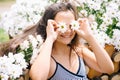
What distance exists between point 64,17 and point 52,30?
118mm

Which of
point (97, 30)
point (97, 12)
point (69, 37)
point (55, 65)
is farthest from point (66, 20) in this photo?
point (97, 12)

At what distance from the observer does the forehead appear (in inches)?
99.6

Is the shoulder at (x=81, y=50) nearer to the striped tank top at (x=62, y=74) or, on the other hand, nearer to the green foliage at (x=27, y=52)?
the striped tank top at (x=62, y=74)

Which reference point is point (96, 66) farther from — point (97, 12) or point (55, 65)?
point (97, 12)

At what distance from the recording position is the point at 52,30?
98.0 inches

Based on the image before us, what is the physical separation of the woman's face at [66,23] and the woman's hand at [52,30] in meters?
0.03

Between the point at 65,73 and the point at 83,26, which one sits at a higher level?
the point at 83,26

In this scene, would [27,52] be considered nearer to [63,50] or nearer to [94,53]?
[63,50]

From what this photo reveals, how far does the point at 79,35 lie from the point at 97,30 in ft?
1.56

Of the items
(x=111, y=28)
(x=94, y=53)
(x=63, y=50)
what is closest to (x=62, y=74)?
(x=63, y=50)

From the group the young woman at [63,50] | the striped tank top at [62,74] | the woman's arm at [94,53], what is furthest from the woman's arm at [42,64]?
the woman's arm at [94,53]

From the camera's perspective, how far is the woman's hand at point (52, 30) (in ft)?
8.13

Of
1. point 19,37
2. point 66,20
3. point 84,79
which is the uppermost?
point 66,20

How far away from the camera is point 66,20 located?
2.53m
